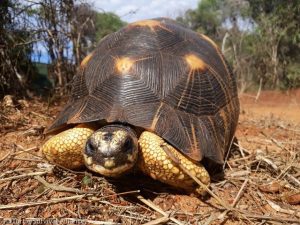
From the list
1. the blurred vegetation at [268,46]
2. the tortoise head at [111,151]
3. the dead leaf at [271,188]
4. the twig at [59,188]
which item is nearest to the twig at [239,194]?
the dead leaf at [271,188]

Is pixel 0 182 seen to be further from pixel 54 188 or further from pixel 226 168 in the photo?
pixel 226 168

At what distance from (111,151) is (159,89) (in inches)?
27.6

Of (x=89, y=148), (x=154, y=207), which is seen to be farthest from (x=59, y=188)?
(x=154, y=207)

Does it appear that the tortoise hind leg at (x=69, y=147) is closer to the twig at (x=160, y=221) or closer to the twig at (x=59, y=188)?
the twig at (x=59, y=188)

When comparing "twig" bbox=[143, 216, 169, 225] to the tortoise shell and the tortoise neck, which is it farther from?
the tortoise neck

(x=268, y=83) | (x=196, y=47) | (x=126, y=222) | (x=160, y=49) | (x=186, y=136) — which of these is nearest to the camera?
(x=126, y=222)

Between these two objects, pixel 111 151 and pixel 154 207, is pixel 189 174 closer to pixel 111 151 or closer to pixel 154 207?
pixel 154 207

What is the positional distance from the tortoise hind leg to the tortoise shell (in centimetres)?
10

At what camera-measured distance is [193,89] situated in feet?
9.84

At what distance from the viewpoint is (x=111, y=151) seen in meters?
2.35

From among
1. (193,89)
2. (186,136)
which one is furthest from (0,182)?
(193,89)

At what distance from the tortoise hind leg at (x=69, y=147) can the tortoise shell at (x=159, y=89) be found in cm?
10

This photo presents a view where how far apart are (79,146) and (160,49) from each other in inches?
39.8

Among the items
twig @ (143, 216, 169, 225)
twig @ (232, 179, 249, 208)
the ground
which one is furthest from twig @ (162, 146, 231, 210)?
twig @ (143, 216, 169, 225)
